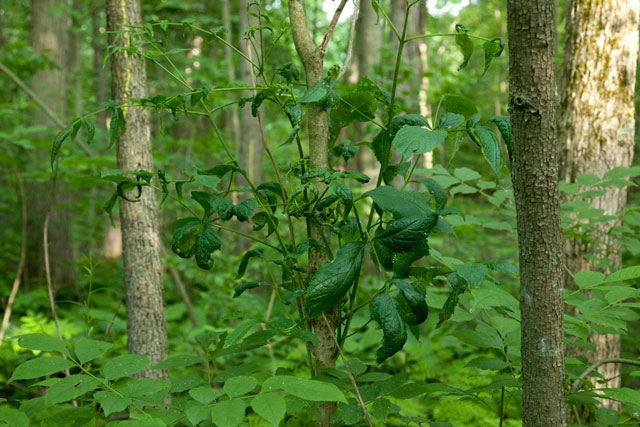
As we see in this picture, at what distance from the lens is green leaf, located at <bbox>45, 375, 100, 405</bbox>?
49.4 inches

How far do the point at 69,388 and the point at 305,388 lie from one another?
609 millimetres

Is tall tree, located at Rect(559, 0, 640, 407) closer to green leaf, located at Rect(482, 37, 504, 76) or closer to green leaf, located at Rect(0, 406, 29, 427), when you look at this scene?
green leaf, located at Rect(482, 37, 504, 76)

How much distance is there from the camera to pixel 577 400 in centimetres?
171

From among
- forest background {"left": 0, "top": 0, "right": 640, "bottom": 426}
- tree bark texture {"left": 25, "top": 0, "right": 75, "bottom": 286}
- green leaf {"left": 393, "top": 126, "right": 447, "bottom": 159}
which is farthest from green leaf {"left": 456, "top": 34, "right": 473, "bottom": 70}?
tree bark texture {"left": 25, "top": 0, "right": 75, "bottom": 286}

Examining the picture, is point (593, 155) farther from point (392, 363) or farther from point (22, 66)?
point (22, 66)

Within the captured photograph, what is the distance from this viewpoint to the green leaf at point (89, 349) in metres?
1.46

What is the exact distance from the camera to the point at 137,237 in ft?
9.13

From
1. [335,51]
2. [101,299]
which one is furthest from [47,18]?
[335,51]

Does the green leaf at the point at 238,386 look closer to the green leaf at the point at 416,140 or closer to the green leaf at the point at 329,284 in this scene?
the green leaf at the point at 329,284

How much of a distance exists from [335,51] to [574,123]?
56.7 ft

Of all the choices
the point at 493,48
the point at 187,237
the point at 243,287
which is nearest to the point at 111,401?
the point at 243,287

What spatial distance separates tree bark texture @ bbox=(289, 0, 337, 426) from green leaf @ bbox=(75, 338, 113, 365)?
0.64 meters

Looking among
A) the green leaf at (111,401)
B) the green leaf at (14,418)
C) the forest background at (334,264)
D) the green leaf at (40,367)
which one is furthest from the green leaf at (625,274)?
the green leaf at (14,418)

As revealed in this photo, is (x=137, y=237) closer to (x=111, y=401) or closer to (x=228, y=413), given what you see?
(x=111, y=401)
